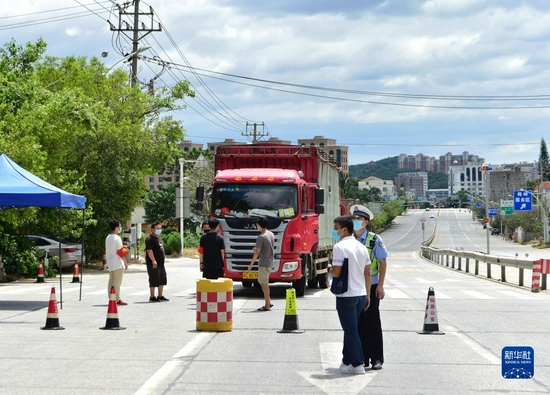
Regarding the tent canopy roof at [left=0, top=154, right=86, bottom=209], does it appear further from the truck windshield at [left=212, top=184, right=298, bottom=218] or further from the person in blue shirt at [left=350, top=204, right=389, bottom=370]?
the person in blue shirt at [left=350, top=204, right=389, bottom=370]

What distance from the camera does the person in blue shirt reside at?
9.98 m

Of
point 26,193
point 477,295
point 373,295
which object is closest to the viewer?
point 373,295

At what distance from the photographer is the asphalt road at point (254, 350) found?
8.96 metres

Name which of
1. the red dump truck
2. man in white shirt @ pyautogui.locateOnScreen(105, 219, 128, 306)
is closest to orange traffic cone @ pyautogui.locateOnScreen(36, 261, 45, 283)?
the red dump truck

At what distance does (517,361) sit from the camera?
26.6ft

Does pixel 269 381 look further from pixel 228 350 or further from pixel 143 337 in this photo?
pixel 143 337

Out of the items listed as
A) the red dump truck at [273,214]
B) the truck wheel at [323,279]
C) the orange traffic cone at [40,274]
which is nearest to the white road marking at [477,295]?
the truck wheel at [323,279]

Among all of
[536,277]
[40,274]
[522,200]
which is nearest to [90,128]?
[40,274]

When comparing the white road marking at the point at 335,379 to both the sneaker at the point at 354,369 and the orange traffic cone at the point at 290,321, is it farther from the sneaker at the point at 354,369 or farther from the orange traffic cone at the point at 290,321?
the orange traffic cone at the point at 290,321

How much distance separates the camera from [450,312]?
17344 millimetres

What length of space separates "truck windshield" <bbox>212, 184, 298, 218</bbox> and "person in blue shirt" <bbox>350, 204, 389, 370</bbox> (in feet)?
32.4

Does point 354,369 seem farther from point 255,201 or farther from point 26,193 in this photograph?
point 255,201

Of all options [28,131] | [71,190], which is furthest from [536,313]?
[71,190]

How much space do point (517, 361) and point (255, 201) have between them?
495 inches
